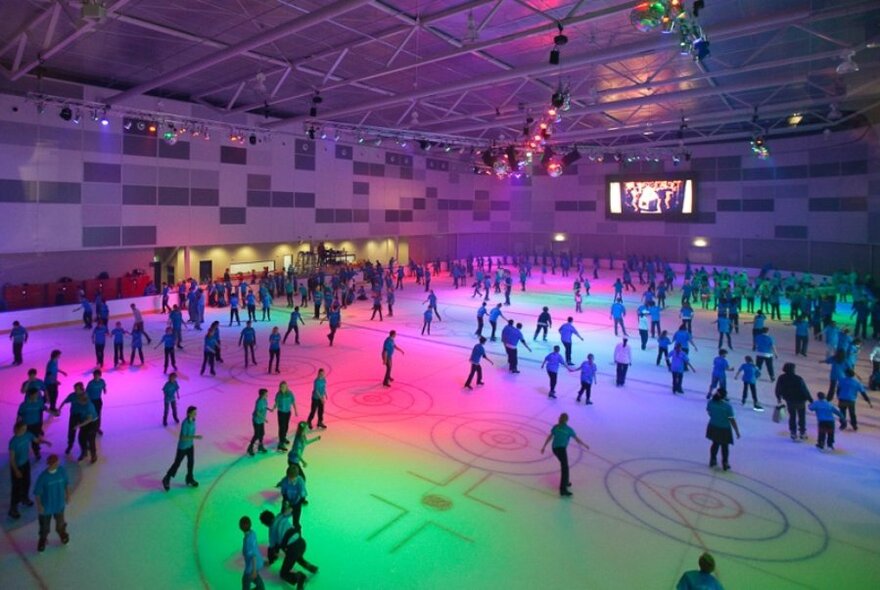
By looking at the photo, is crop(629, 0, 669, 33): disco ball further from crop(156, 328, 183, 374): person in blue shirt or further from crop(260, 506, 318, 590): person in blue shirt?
crop(156, 328, 183, 374): person in blue shirt

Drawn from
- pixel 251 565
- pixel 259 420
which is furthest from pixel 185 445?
pixel 251 565

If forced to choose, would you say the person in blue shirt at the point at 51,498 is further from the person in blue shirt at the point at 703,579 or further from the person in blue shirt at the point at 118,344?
the person in blue shirt at the point at 118,344

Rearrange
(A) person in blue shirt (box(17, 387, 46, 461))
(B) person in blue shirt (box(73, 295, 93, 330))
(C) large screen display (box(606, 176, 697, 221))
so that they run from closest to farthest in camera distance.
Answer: (A) person in blue shirt (box(17, 387, 46, 461)), (B) person in blue shirt (box(73, 295, 93, 330)), (C) large screen display (box(606, 176, 697, 221))

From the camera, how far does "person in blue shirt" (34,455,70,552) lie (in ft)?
21.2

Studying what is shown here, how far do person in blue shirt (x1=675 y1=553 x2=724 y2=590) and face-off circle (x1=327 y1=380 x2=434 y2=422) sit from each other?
276 inches

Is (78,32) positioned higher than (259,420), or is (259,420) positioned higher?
(78,32)

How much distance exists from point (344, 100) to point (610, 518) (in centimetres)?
2371

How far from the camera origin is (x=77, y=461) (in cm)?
906

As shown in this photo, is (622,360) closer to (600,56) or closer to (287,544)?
(600,56)

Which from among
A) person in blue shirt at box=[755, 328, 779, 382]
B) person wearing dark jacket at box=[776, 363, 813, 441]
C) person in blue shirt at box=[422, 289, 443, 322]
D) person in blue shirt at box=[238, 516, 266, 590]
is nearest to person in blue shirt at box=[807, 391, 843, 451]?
person wearing dark jacket at box=[776, 363, 813, 441]

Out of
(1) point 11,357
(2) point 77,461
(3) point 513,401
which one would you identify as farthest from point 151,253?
(3) point 513,401

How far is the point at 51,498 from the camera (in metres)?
6.52

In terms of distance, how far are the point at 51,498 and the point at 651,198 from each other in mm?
40292

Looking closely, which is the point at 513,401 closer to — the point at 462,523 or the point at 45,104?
the point at 462,523
